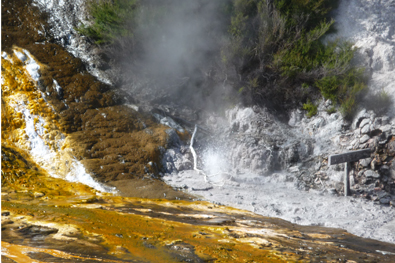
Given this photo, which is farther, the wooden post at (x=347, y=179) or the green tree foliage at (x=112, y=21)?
the green tree foliage at (x=112, y=21)

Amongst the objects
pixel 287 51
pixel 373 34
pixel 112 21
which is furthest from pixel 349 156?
pixel 112 21

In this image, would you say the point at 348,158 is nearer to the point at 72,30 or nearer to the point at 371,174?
Answer: the point at 371,174

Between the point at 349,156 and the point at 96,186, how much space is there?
4833 millimetres

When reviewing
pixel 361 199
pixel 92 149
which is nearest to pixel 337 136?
pixel 361 199

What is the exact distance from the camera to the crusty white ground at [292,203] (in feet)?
14.6

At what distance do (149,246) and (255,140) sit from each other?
4.12m

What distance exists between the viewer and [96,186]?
556 cm

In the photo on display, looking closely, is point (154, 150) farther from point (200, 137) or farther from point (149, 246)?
point (149, 246)

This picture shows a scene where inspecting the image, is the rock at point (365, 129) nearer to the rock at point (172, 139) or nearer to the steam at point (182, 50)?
the steam at point (182, 50)

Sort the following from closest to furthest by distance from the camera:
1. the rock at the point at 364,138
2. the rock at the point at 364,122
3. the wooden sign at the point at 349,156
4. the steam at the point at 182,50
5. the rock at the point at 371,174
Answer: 1. the wooden sign at the point at 349,156
2. the rock at the point at 371,174
3. the rock at the point at 364,138
4. the rock at the point at 364,122
5. the steam at the point at 182,50

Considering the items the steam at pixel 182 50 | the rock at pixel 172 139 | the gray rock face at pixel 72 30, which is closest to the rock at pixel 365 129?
the steam at pixel 182 50

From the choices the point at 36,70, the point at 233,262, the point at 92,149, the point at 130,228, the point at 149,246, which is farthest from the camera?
the point at 36,70

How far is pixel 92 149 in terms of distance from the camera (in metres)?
6.36

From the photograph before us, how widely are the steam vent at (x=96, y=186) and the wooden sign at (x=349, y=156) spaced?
55.8 inches
